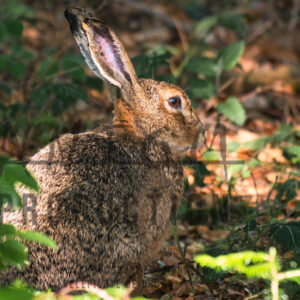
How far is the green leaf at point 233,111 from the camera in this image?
237 inches

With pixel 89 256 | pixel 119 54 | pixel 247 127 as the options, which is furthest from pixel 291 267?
pixel 247 127

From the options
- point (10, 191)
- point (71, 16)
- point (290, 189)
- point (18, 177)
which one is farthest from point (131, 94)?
point (10, 191)

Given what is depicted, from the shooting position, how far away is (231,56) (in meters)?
6.11

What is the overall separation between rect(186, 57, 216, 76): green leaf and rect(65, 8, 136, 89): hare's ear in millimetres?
1804

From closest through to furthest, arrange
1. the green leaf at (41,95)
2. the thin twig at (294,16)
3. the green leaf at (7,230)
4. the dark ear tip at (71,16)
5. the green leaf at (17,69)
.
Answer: the green leaf at (7,230) → the dark ear tip at (71,16) → the green leaf at (41,95) → the green leaf at (17,69) → the thin twig at (294,16)

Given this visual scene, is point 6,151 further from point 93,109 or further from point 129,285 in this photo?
point 129,285

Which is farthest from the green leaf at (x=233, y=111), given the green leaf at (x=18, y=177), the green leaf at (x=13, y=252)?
the green leaf at (x=13, y=252)

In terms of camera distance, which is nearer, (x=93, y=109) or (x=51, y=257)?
(x=51, y=257)

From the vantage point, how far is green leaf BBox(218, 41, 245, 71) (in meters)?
6.03

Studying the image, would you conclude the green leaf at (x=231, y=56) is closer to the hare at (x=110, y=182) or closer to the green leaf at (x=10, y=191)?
the hare at (x=110, y=182)

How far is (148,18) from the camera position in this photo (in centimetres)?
1124

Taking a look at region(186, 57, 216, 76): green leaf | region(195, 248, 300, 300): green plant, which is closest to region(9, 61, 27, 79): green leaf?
region(186, 57, 216, 76): green leaf

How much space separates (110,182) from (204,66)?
262 centimetres

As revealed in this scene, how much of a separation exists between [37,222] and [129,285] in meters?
0.79
